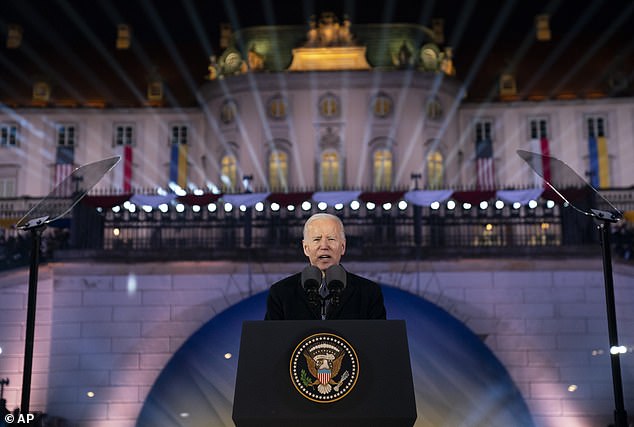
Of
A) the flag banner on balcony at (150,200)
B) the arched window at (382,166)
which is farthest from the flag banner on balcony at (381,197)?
the arched window at (382,166)

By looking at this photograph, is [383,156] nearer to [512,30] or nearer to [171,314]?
[512,30]

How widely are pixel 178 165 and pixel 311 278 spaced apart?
37771 mm

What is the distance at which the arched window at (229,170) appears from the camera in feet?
132

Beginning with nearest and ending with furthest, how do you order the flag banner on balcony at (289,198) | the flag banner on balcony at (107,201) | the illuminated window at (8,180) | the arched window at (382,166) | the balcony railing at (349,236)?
the balcony railing at (349,236) → the flag banner on balcony at (107,201) → the flag banner on balcony at (289,198) → the arched window at (382,166) → the illuminated window at (8,180)

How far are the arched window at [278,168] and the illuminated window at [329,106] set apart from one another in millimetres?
2719

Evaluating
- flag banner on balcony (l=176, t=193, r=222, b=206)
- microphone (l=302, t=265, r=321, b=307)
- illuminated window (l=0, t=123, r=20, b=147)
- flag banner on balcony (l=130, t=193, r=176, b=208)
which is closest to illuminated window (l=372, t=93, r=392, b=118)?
illuminated window (l=0, t=123, r=20, b=147)

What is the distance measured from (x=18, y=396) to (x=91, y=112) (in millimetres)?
28453

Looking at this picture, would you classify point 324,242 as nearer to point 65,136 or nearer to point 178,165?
point 178,165

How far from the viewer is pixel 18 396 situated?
57.0ft

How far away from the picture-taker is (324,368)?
14.8 ft

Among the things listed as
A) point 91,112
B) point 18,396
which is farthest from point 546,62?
point 18,396

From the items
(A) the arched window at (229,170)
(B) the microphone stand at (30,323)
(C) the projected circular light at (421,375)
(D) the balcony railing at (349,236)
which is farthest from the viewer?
(A) the arched window at (229,170)

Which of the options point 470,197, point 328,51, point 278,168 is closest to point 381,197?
point 470,197

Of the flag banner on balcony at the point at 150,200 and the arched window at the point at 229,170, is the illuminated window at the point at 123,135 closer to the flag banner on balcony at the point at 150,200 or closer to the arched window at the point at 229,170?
the arched window at the point at 229,170
